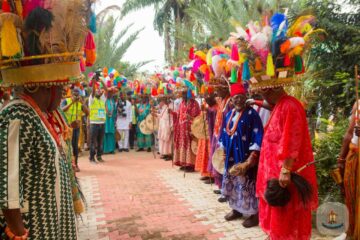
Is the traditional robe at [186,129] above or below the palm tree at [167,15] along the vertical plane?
below

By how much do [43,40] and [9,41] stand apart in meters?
0.23

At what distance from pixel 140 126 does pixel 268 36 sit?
868 centimetres

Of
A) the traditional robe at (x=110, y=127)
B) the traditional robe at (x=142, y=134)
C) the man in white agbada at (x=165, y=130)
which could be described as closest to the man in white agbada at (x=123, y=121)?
the traditional robe at (x=142, y=134)

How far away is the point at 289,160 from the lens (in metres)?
3.14

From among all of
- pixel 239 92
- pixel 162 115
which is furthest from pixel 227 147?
pixel 162 115

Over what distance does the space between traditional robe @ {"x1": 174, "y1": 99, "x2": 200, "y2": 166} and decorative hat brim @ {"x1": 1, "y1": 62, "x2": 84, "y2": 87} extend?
240 inches

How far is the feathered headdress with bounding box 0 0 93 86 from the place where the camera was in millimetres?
1992

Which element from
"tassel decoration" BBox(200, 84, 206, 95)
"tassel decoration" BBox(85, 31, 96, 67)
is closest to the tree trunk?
"tassel decoration" BBox(200, 84, 206, 95)

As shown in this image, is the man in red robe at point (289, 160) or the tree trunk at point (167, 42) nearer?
the man in red robe at point (289, 160)

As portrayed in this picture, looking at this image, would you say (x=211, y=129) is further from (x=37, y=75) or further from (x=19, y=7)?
(x=19, y=7)

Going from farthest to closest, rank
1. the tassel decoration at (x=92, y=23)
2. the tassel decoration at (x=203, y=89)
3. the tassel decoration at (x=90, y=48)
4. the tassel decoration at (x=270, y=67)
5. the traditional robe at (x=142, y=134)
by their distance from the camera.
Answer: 1. the traditional robe at (x=142, y=134)
2. the tassel decoration at (x=203, y=89)
3. the tassel decoration at (x=270, y=67)
4. the tassel decoration at (x=90, y=48)
5. the tassel decoration at (x=92, y=23)

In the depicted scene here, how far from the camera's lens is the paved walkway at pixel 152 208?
4.45m

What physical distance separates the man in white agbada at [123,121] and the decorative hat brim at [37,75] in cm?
1035

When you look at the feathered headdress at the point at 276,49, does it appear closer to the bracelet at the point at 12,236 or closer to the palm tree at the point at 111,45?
the bracelet at the point at 12,236
